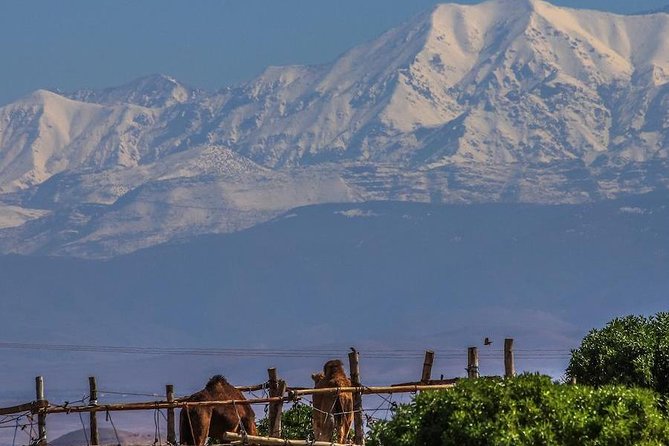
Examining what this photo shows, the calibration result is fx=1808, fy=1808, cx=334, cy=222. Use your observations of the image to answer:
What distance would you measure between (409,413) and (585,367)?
683 inches

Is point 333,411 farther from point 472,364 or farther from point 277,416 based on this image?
point 472,364

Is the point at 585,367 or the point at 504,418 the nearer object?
the point at 504,418

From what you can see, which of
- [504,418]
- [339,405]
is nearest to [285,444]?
[339,405]

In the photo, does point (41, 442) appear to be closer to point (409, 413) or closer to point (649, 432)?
point (409, 413)

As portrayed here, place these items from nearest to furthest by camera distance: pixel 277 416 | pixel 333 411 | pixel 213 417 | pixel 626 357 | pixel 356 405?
pixel 277 416, pixel 333 411, pixel 356 405, pixel 213 417, pixel 626 357

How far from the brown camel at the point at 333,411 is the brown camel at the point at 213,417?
8.63 ft

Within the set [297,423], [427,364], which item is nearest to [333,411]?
[427,364]

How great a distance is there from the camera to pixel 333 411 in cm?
5841

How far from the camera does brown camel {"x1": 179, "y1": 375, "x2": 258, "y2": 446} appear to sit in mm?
59344

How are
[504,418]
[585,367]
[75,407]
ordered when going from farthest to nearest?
1. [585,367]
2. [75,407]
3. [504,418]

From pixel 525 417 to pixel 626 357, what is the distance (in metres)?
17.1

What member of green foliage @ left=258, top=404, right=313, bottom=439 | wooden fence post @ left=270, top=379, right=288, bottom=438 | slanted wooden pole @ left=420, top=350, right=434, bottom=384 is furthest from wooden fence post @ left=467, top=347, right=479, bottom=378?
green foliage @ left=258, top=404, right=313, bottom=439

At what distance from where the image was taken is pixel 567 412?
4459 centimetres

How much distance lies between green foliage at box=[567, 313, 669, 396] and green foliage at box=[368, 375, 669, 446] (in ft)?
42.3
